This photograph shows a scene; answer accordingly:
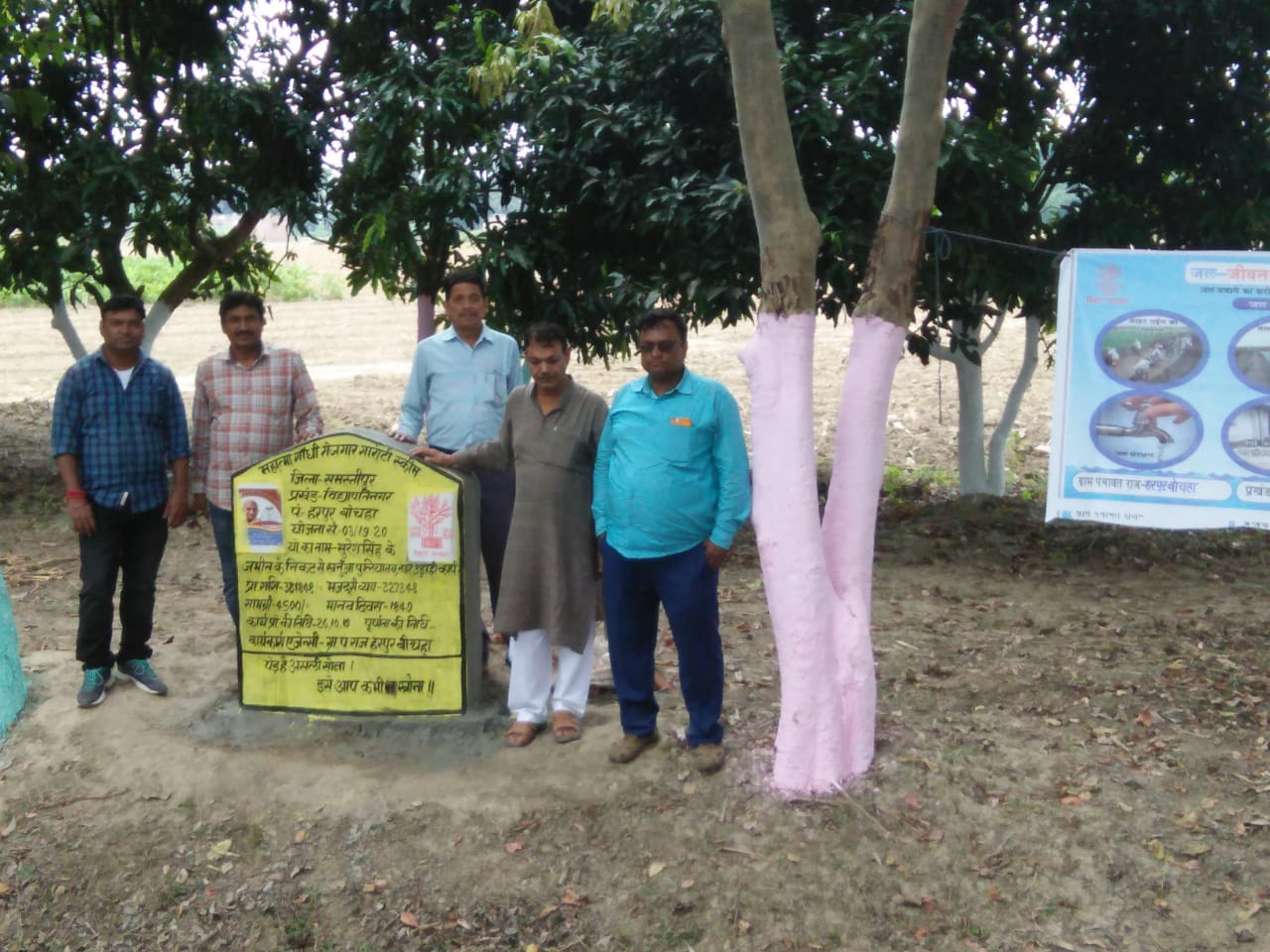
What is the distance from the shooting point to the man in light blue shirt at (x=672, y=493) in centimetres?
436

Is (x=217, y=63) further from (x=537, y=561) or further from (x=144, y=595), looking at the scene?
(x=537, y=561)

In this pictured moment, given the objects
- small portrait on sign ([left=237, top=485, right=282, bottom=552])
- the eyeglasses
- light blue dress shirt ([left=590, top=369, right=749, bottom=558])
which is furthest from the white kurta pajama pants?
the eyeglasses

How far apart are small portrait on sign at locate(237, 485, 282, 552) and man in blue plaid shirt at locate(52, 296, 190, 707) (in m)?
0.31

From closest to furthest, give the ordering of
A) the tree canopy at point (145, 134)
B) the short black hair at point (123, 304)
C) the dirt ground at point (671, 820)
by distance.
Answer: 1. the dirt ground at point (671, 820)
2. the short black hair at point (123, 304)
3. the tree canopy at point (145, 134)

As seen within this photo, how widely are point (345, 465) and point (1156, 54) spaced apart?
607 centimetres

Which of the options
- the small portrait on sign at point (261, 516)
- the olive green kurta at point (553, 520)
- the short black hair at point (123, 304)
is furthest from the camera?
the small portrait on sign at point (261, 516)

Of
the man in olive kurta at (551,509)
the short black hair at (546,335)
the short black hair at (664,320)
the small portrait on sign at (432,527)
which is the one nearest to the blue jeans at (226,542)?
the small portrait on sign at (432,527)

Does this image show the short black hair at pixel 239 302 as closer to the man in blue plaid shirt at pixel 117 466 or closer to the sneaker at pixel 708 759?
the man in blue plaid shirt at pixel 117 466

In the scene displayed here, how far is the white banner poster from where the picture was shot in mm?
5133

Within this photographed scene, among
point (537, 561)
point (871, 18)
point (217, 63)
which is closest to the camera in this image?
point (537, 561)

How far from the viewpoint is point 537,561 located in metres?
4.82

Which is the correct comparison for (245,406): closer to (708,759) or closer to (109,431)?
(109,431)

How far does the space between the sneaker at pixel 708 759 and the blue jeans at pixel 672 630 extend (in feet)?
Result: 0.10

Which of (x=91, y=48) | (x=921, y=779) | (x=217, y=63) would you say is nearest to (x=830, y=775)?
(x=921, y=779)
